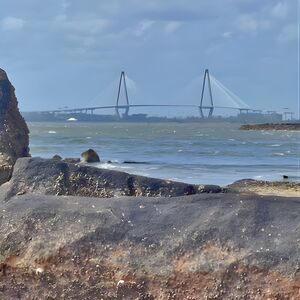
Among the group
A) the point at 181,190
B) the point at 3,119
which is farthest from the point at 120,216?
the point at 3,119

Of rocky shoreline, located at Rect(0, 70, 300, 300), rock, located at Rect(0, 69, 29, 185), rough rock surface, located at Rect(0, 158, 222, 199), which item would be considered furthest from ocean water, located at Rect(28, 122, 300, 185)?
rocky shoreline, located at Rect(0, 70, 300, 300)

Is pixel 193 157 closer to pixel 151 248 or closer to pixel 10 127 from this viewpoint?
pixel 10 127

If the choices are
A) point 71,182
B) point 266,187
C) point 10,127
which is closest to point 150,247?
point 71,182

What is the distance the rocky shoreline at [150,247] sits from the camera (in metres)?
3.99

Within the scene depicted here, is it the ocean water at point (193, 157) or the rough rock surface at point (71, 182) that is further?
the ocean water at point (193, 157)

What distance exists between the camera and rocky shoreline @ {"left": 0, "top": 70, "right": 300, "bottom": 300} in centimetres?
399

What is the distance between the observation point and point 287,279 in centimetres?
390

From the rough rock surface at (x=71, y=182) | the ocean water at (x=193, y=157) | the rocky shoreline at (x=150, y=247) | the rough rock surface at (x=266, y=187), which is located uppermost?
the rough rock surface at (x=71, y=182)

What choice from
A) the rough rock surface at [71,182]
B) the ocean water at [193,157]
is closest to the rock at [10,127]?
the rough rock surface at [71,182]

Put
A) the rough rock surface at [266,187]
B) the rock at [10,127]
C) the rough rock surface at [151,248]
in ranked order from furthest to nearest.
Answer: the rough rock surface at [266,187] → the rock at [10,127] → the rough rock surface at [151,248]

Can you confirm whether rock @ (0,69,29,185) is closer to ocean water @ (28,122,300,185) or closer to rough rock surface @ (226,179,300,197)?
rough rock surface @ (226,179,300,197)

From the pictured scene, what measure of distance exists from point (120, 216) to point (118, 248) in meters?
0.20

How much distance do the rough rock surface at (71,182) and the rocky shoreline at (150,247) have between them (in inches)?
8.3

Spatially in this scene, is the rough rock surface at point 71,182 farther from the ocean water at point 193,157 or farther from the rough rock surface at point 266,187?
the ocean water at point 193,157
